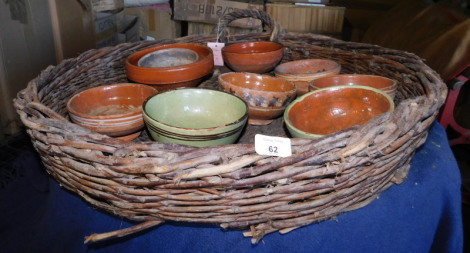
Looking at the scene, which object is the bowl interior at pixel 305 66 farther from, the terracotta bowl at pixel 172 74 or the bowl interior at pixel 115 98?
the bowl interior at pixel 115 98

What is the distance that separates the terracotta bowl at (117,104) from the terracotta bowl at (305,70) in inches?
15.4

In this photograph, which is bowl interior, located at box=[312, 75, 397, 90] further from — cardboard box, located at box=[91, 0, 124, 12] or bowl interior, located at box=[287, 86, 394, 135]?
cardboard box, located at box=[91, 0, 124, 12]

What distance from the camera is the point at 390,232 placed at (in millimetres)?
683

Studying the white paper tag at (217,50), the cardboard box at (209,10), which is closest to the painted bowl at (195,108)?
the white paper tag at (217,50)

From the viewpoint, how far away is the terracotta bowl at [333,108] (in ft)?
2.87

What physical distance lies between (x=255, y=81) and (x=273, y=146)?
566mm

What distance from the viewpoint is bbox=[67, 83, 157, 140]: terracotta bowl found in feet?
2.62

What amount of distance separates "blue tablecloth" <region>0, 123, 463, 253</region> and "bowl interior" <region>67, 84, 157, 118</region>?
0.22 m

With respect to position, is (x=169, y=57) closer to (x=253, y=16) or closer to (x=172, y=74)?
(x=172, y=74)

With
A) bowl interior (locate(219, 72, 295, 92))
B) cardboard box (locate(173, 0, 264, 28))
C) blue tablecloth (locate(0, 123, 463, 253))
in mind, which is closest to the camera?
blue tablecloth (locate(0, 123, 463, 253))

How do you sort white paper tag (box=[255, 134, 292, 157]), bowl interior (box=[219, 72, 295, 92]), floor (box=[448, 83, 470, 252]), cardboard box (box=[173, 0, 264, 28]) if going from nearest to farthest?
1. white paper tag (box=[255, 134, 292, 157])
2. bowl interior (box=[219, 72, 295, 92])
3. floor (box=[448, 83, 470, 252])
4. cardboard box (box=[173, 0, 264, 28])

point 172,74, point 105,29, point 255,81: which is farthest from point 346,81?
point 105,29

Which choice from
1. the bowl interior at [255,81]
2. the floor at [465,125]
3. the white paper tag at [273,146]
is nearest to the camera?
the white paper tag at [273,146]

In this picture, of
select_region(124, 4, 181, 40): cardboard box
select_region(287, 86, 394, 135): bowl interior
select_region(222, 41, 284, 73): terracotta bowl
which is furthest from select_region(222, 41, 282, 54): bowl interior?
select_region(124, 4, 181, 40): cardboard box
